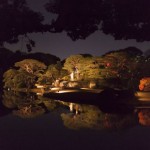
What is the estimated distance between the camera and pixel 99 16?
6875 mm

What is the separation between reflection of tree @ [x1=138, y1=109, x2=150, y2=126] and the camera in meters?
9.67

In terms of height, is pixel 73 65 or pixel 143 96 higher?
pixel 73 65

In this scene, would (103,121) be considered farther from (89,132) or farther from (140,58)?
(140,58)

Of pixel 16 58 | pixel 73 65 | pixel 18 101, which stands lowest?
pixel 18 101

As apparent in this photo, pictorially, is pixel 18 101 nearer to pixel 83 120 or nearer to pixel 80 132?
pixel 83 120

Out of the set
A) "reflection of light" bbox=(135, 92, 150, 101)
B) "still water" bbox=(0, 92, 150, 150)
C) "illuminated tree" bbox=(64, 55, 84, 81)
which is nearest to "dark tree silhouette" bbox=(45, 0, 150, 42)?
"still water" bbox=(0, 92, 150, 150)

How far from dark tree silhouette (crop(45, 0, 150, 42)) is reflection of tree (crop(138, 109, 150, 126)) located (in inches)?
126

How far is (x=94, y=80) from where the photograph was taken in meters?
19.8

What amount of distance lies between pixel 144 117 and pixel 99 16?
487cm

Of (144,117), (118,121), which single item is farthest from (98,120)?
(144,117)

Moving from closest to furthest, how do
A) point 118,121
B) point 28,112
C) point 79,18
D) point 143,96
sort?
point 79,18 < point 118,121 < point 28,112 < point 143,96

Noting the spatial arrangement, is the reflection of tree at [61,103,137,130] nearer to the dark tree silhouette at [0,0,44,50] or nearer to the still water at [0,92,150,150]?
the still water at [0,92,150,150]

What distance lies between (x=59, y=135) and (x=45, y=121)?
2.49 metres

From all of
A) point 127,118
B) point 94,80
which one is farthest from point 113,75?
point 127,118
